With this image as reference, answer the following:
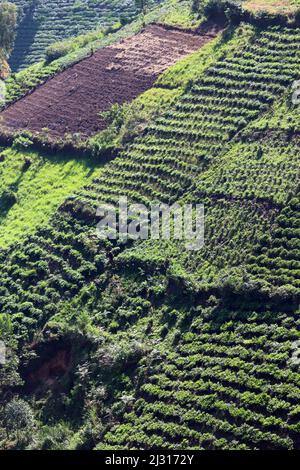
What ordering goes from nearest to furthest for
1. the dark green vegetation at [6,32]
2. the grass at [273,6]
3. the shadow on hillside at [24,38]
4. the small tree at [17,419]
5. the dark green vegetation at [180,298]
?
the dark green vegetation at [180,298]
the small tree at [17,419]
the grass at [273,6]
the dark green vegetation at [6,32]
the shadow on hillside at [24,38]

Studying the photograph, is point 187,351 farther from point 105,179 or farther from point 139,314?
point 105,179

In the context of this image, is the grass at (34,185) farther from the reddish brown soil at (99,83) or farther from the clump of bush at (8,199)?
the reddish brown soil at (99,83)

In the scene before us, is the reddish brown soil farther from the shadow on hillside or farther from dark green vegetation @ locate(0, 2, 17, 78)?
the shadow on hillside

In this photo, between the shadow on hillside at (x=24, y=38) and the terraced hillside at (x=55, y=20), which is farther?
the shadow on hillside at (x=24, y=38)

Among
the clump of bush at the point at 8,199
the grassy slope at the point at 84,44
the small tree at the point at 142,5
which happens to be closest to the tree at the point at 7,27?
the grassy slope at the point at 84,44

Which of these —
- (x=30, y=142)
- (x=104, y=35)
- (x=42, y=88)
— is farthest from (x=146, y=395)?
(x=104, y=35)

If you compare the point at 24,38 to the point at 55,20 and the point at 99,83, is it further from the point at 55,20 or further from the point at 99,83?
the point at 99,83
